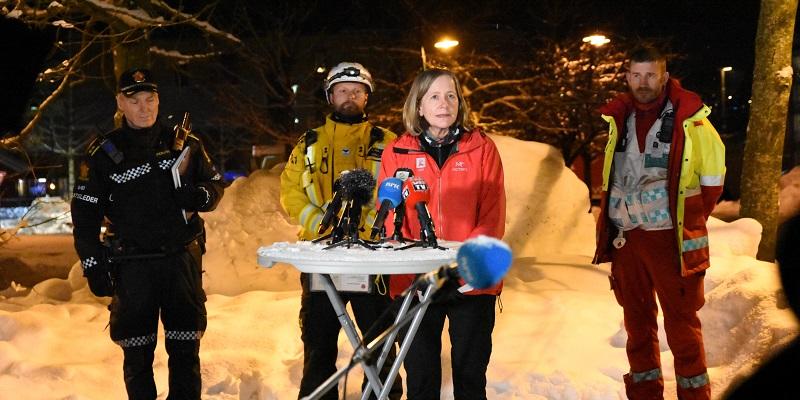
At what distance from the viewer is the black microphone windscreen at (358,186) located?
11.9 feet

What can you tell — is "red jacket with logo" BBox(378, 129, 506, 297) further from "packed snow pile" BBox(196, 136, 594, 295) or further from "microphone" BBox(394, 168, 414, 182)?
"packed snow pile" BBox(196, 136, 594, 295)

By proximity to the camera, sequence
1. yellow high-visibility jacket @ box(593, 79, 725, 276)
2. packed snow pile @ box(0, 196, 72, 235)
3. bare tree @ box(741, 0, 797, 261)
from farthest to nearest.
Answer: packed snow pile @ box(0, 196, 72, 235) < bare tree @ box(741, 0, 797, 261) < yellow high-visibility jacket @ box(593, 79, 725, 276)

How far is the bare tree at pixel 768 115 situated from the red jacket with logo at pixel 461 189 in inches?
184

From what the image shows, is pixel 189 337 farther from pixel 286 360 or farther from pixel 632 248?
pixel 632 248

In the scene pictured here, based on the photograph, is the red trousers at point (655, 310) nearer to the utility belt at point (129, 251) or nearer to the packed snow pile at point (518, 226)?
the utility belt at point (129, 251)

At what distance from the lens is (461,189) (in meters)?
4.04

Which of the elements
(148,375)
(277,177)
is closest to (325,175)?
(148,375)

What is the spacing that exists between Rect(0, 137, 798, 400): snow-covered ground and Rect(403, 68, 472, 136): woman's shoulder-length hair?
219 cm

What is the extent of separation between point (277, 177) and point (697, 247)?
25.9 ft

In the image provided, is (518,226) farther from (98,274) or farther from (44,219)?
(44,219)

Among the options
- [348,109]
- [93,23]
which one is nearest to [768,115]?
[348,109]

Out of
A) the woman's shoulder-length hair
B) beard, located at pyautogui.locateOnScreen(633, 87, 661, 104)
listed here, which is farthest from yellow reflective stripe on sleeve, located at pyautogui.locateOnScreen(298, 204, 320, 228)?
beard, located at pyautogui.locateOnScreen(633, 87, 661, 104)

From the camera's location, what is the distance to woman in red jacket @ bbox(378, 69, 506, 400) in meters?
4.02

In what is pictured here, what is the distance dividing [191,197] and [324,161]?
85cm
